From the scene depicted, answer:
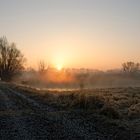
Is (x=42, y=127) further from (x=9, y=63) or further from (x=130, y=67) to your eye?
(x=130, y=67)

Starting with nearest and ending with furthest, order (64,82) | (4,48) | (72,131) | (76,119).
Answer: (72,131)
(76,119)
(64,82)
(4,48)

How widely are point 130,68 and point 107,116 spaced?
414 feet

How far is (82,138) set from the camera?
1378 centimetres

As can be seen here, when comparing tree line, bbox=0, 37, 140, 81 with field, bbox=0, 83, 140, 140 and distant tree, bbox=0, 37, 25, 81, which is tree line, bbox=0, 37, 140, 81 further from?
field, bbox=0, 83, 140, 140

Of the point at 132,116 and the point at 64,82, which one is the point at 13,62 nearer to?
the point at 64,82

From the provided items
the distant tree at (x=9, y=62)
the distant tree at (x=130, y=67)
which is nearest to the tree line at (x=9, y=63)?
the distant tree at (x=9, y=62)

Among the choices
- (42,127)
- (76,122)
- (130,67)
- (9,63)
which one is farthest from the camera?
(130,67)

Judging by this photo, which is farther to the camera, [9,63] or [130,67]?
[130,67]

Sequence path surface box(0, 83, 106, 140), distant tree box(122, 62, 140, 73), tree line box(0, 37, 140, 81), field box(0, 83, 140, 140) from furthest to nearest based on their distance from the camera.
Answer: distant tree box(122, 62, 140, 73) < tree line box(0, 37, 140, 81) < field box(0, 83, 140, 140) < path surface box(0, 83, 106, 140)

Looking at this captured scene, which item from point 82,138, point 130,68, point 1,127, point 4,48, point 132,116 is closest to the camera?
point 82,138

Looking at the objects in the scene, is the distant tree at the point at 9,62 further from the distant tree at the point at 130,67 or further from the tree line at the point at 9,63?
the distant tree at the point at 130,67

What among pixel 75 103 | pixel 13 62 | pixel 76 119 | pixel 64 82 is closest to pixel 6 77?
pixel 13 62

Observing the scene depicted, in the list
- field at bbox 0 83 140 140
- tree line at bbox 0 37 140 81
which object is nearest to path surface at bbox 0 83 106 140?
field at bbox 0 83 140 140

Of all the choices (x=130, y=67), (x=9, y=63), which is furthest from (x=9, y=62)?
(x=130, y=67)
